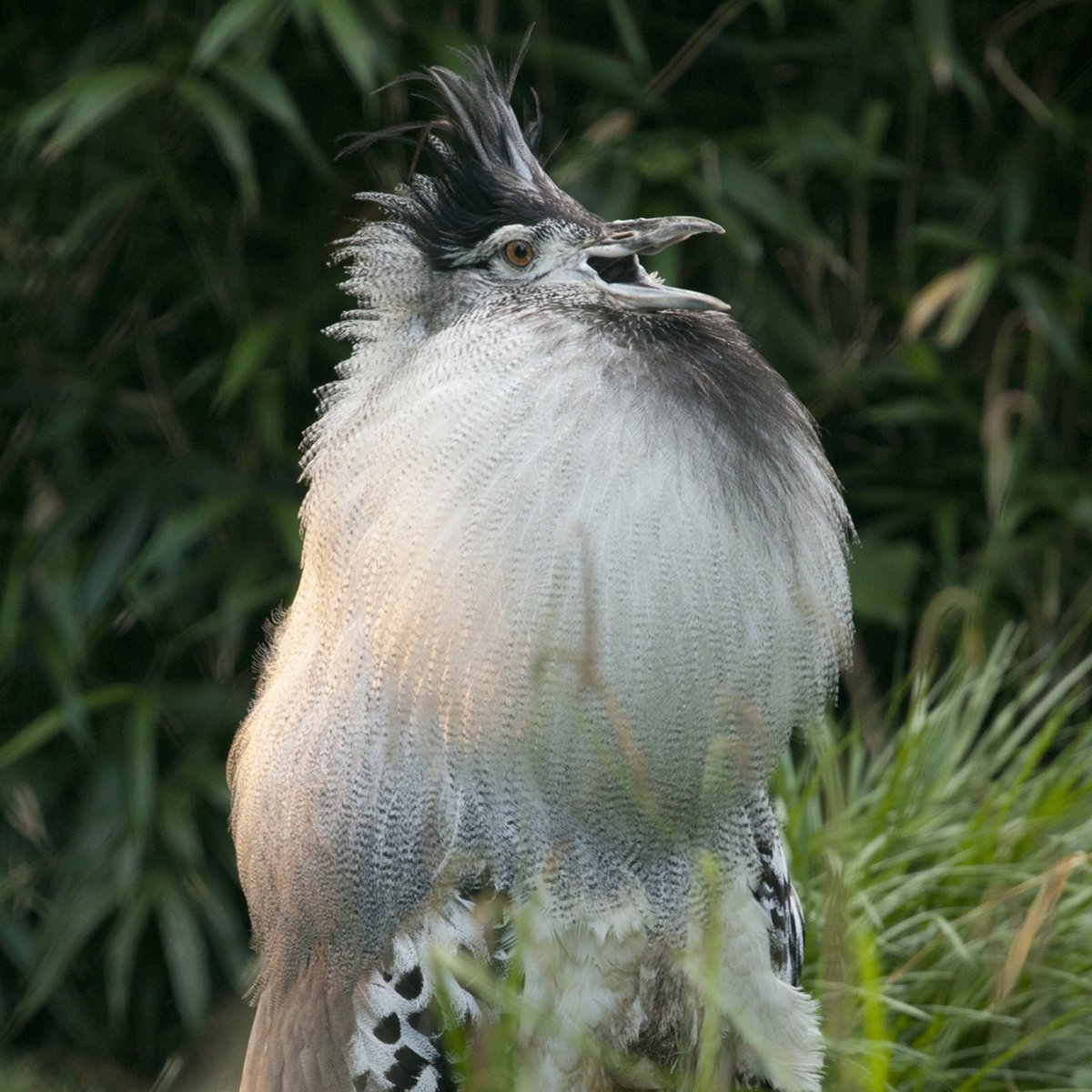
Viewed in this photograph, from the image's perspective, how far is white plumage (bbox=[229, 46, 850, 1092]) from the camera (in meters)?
1.52

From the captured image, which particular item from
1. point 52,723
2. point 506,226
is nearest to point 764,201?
point 506,226

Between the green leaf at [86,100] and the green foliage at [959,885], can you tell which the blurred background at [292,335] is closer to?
the green leaf at [86,100]

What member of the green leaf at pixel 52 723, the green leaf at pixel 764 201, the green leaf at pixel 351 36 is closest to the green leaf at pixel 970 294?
the green leaf at pixel 764 201

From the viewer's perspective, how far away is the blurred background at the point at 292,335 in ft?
8.86

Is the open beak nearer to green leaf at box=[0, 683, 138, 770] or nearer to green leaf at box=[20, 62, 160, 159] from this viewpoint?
green leaf at box=[20, 62, 160, 159]

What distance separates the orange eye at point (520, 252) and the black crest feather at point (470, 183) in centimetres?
3

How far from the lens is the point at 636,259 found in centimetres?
169

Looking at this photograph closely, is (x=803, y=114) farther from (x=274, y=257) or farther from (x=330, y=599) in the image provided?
(x=330, y=599)

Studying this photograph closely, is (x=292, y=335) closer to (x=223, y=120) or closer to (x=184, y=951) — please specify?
(x=223, y=120)

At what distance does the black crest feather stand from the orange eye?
0.08ft

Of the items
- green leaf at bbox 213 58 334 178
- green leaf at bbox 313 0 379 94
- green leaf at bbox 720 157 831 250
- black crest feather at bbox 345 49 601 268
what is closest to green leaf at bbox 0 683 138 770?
green leaf at bbox 213 58 334 178

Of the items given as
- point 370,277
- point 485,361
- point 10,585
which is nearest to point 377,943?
point 485,361

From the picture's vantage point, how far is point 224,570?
9.26ft

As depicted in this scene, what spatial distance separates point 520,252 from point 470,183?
0.34 ft
